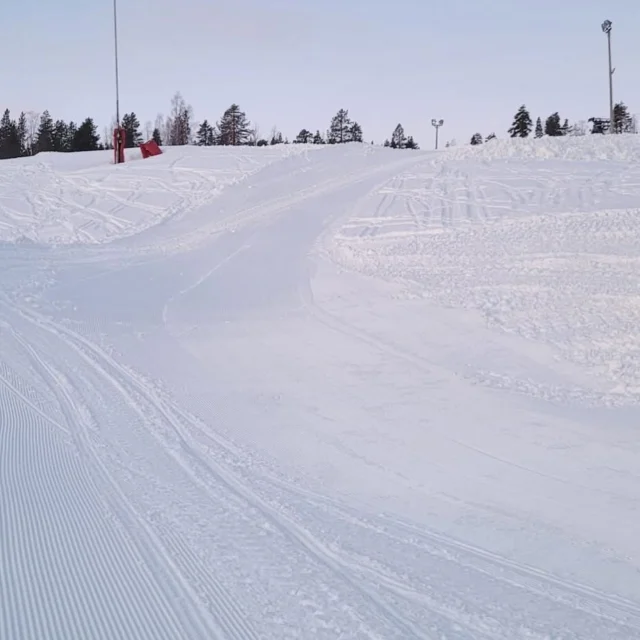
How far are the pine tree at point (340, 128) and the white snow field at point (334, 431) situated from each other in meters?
58.3

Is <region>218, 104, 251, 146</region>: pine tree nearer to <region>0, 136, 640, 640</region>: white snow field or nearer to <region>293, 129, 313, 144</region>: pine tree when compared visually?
<region>293, 129, 313, 144</region>: pine tree

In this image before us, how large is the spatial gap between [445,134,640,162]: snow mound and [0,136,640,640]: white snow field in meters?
5.20

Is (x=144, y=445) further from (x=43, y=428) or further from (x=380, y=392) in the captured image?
(x=380, y=392)

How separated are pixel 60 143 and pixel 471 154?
57.9 metres

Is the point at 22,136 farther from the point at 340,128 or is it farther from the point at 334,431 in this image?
the point at 334,431

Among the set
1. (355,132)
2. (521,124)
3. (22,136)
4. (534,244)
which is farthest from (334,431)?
(22,136)

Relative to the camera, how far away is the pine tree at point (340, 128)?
72562mm

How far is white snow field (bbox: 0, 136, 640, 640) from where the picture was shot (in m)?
4.07

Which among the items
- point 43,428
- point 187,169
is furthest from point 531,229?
point 187,169

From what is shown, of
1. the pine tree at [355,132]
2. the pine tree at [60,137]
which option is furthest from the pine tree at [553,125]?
the pine tree at [60,137]

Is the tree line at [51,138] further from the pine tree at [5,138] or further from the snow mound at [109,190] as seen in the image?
the snow mound at [109,190]

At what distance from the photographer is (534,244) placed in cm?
1354

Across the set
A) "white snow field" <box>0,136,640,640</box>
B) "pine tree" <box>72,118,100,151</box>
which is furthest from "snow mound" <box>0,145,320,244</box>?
"pine tree" <box>72,118,100,151</box>

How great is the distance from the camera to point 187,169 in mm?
26750
